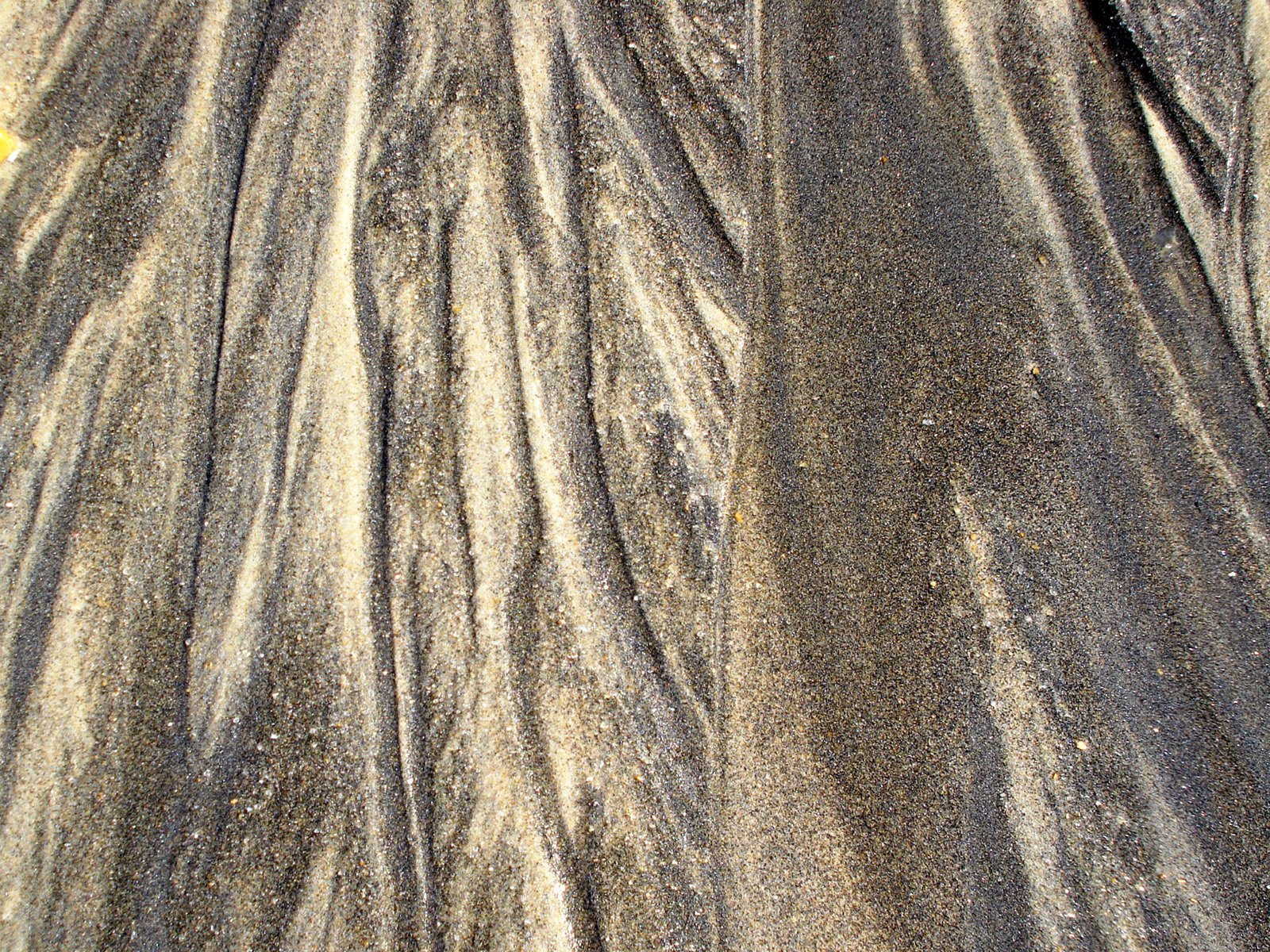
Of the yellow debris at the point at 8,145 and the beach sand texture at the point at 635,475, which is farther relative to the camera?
the yellow debris at the point at 8,145

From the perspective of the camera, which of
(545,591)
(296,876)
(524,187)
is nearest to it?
(296,876)

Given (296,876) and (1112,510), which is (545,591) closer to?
(296,876)

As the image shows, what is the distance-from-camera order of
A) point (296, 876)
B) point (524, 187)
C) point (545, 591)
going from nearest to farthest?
point (296, 876), point (545, 591), point (524, 187)

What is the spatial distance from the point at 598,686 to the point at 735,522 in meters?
0.71

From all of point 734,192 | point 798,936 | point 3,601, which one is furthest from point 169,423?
point 798,936

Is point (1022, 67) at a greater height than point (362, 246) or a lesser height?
greater

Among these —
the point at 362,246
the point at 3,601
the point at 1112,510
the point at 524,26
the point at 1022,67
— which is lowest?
the point at 1112,510

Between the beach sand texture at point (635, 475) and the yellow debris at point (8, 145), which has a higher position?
the yellow debris at point (8, 145)

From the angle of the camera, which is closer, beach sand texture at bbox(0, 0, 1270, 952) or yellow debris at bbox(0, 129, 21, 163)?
beach sand texture at bbox(0, 0, 1270, 952)

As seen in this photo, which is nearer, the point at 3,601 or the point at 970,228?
the point at 3,601

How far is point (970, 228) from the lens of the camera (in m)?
2.95

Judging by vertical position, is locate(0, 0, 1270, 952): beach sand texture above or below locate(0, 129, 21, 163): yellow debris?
below

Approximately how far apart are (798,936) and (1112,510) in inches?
69.6

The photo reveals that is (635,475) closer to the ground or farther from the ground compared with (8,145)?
closer to the ground
